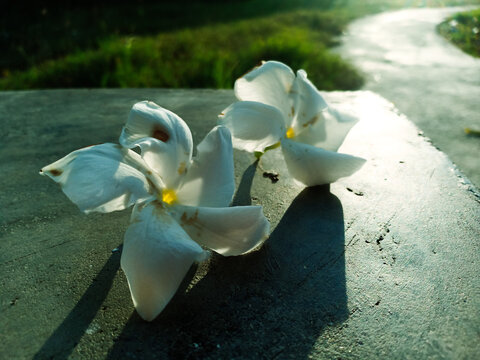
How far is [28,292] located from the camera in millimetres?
677

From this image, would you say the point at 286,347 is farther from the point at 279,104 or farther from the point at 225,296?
the point at 279,104

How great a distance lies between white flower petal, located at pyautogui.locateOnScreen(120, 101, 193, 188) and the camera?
669mm

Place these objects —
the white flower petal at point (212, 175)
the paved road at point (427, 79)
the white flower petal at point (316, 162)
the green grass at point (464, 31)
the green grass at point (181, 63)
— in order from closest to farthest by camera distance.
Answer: the white flower petal at point (212, 175)
the white flower petal at point (316, 162)
the paved road at point (427, 79)
the green grass at point (181, 63)
the green grass at point (464, 31)

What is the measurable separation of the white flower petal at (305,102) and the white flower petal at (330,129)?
1 centimetres

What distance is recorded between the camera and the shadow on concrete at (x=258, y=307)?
59cm

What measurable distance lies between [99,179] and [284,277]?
0.34 m

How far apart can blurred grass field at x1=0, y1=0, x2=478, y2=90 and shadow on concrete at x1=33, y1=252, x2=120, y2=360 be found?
183 centimetres

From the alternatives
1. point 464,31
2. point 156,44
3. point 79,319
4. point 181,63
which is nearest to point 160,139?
point 79,319

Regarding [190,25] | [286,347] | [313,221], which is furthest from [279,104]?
[190,25]

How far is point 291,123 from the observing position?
0.91 metres

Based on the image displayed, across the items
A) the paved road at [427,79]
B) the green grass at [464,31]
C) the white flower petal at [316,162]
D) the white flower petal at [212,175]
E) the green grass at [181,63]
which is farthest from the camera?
the green grass at [464,31]

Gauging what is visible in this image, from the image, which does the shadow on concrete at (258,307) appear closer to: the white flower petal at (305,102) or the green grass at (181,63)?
the white flower petal at (305,102)

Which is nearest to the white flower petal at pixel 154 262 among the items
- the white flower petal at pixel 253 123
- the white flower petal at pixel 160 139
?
the white flower petal at pixel 160 139

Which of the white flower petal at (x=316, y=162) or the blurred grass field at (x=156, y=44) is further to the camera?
the blurred grass field at (x=156, y=44)
